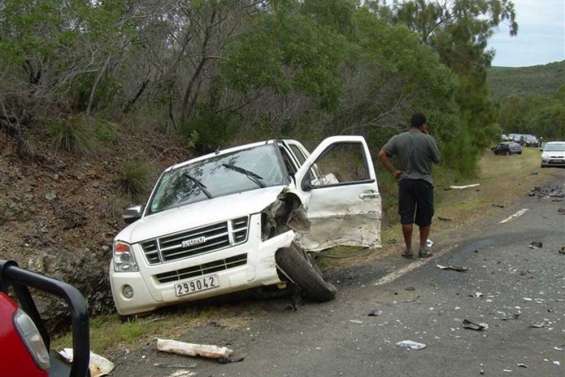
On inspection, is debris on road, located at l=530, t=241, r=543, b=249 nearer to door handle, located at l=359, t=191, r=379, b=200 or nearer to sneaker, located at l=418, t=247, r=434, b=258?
sneaker, located at l=418, t=247, r=434, b=258

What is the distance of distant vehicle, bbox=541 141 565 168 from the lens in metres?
35.3

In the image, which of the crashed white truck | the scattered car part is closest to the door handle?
the crashed white truck

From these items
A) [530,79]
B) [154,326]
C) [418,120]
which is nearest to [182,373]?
[154,326]

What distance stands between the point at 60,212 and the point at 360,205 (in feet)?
18.4

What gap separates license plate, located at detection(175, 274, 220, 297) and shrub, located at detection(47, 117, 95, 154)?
7194mm

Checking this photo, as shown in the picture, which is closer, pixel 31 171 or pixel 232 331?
pixel 232 331

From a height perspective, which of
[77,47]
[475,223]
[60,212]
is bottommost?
[475,223]

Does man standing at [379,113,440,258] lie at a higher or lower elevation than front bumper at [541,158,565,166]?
higher

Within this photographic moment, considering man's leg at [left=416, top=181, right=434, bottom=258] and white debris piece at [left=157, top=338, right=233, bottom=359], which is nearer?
white debris piece at [left=157, top=338, right=233, bottom=359]

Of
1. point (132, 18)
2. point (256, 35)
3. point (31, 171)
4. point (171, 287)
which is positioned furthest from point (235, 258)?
point (256, 35)

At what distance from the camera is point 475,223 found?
41.2ft

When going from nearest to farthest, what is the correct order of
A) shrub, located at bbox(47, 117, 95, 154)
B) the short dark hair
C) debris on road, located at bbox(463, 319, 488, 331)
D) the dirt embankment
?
debris on road, located at bbox(463, 319, 488, 331), the short dark hair, the dirt embankment, shrub, located at bbox(47, 117, 95, 154)

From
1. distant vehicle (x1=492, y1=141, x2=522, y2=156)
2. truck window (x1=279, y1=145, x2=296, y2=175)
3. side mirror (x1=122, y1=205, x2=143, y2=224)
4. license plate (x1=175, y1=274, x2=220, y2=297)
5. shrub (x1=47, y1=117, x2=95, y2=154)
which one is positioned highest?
shrub (x1=47, y1=117, x2=95, y2=154)

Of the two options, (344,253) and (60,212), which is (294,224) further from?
(60,212)
